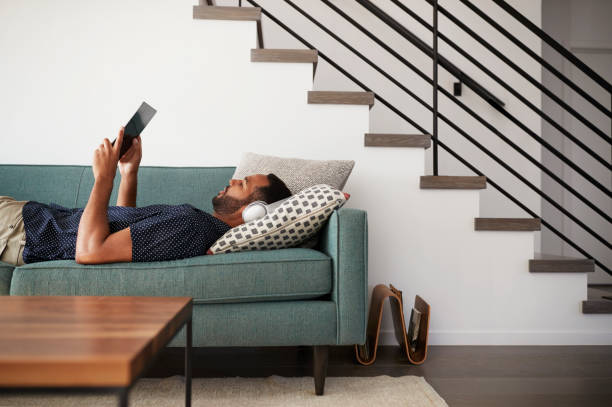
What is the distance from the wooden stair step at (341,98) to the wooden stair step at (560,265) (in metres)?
1.11

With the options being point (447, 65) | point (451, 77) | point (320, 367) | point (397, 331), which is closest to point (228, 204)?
point (320, 367)

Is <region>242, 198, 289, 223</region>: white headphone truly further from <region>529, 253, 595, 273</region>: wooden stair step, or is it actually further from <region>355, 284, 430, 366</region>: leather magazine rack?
<region>529, 253, 595, 273</region>: wooden stair step

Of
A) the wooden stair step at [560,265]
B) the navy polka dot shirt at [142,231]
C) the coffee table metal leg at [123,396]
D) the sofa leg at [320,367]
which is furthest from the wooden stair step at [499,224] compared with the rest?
the coffee table metal leg at [123,396]

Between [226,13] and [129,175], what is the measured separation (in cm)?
109

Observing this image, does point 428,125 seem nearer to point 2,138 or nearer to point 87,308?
point 2,138

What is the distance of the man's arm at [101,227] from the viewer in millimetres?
1446

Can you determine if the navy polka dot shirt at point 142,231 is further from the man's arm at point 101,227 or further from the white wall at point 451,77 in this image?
the white wall at point 451,77

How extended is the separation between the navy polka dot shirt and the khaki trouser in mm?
24

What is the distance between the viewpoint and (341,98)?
8.01 feet

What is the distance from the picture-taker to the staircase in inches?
89.0

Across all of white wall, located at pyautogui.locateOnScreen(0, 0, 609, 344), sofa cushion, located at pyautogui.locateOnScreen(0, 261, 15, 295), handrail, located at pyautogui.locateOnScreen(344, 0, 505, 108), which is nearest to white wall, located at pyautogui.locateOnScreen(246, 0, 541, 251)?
handrail, located at pyautogui.locateOnScreen(344, 0, 505, 108)

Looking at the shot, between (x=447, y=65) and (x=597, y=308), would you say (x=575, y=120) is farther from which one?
(x=597, y=308)

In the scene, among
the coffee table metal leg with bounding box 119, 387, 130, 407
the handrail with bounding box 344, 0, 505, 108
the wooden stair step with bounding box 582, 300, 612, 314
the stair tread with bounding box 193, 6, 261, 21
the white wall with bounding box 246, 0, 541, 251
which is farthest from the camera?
the white wall with bounding box 246, 0, 541, 251

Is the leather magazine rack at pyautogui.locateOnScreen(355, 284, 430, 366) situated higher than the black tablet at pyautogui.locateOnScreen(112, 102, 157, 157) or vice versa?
the black tablet at pyautogui.locateOnScreen(112, 102, 157, 157)
